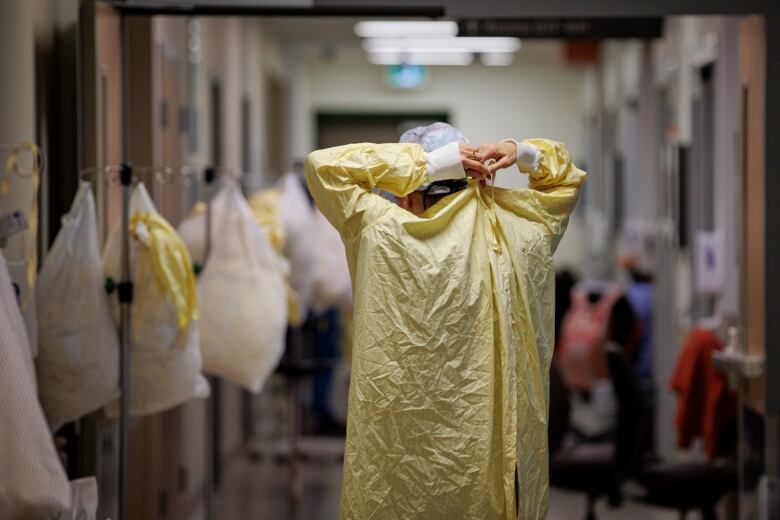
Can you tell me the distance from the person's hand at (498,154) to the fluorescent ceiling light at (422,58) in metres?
7.46

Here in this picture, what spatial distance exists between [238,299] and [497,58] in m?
7.28

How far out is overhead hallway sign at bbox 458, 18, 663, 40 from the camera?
3.71 m

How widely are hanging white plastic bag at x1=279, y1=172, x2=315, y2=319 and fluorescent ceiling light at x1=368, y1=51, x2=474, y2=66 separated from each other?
4.83 meters

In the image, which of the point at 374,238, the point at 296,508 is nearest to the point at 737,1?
the point at 374,238

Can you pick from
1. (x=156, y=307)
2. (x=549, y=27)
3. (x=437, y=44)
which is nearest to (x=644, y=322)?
(x=437, y=44)

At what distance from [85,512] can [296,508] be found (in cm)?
287

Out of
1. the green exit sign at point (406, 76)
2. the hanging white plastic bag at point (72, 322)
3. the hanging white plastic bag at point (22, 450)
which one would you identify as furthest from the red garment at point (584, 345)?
the hanging white plastic bag at point (22, 450)

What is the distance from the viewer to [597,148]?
10.5 m

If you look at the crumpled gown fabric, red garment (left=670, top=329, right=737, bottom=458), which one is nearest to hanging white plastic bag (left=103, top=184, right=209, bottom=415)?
the crumpled gown fabric

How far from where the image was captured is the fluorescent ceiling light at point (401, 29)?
7561 millimetres

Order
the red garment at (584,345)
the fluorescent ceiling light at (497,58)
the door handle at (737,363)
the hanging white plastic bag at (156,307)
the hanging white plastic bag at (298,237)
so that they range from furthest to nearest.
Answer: the fluorescent ceiling light at (497,58)
the red garment at (584,345)
the hanging white plastic bag at (298,237)
the door handle at (737,363)
the hanging white plastic bag at (156,307)

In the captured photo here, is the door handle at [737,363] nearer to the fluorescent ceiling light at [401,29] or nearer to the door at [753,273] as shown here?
the door at [753,273]

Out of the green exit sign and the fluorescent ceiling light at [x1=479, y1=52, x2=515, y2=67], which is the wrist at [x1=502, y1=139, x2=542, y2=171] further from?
the green exit sign

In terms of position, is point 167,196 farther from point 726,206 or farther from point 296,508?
point 726,206
